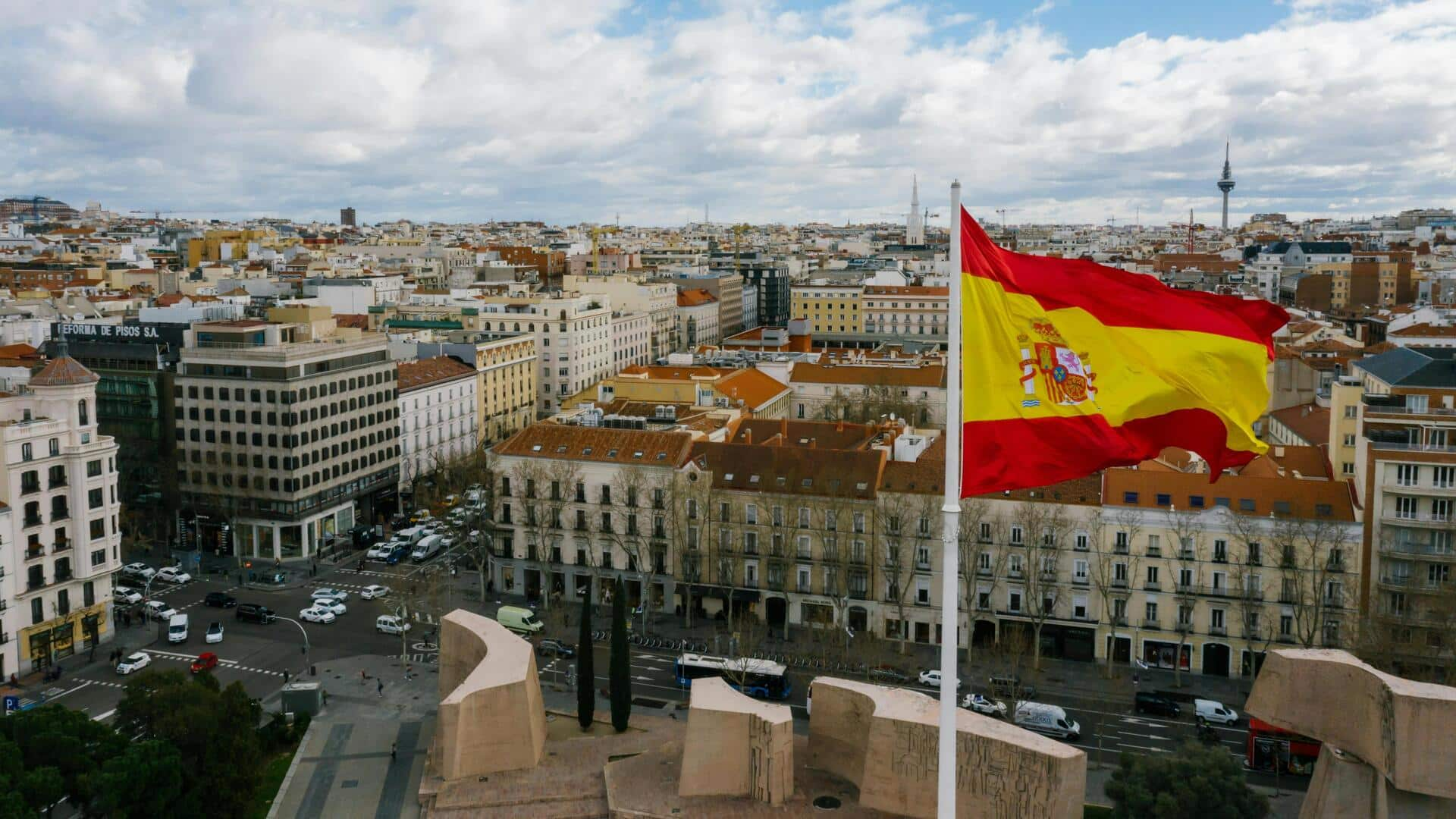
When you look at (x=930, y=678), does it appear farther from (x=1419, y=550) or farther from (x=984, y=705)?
(x=1419, y=550)

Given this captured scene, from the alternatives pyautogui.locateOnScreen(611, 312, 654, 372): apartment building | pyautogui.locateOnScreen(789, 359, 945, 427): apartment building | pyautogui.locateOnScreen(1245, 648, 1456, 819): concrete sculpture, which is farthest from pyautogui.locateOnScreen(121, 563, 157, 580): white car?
pyautogui.locateOnScreen(611, 312, 654, 372): apartment building

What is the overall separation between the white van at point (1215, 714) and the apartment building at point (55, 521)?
179 ft

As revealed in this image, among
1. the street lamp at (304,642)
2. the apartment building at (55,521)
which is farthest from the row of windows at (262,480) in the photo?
the apartment building at (55,521)

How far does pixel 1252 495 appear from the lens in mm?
60500

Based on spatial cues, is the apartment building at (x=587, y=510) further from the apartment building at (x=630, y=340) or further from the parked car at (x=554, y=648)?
the apartment building at (x=630, y=340)

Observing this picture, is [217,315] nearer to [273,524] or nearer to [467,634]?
[273,524]

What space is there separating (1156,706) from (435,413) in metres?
63.3

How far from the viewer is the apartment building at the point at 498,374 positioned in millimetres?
109438

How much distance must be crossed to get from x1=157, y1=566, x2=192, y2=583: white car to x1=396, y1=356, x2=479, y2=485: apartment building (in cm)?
2085

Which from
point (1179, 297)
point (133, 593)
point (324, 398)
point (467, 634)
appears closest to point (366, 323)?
point (324, 398)

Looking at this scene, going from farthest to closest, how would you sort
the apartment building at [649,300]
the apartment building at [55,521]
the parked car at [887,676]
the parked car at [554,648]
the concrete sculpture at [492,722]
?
the apartment building at [649,300] < the parked car at [554,648] < the apartment building at [55,521] < the parked car at [887,676] < the concrete sculpture at [492,722]

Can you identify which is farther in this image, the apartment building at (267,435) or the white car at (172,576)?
the apartment building at (267,435)

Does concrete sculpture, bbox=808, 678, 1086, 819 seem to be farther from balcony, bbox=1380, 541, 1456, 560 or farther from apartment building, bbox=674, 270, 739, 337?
apartment building, bbox=674, 270, 739, 337

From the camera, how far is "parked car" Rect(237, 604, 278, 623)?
226ft
